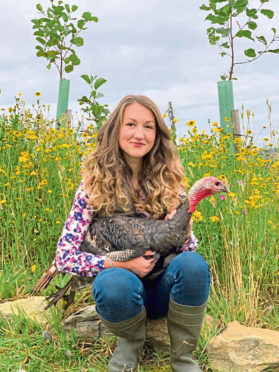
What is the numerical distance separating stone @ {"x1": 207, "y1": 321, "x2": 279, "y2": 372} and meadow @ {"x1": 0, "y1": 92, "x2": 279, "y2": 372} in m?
0.13

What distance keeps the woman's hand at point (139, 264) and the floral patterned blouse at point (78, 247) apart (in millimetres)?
76

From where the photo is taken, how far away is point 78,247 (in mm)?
2438

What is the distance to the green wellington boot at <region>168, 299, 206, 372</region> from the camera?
2.36m

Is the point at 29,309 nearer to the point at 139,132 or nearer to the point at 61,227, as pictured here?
the point at 61,227

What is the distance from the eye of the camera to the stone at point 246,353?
260 cm

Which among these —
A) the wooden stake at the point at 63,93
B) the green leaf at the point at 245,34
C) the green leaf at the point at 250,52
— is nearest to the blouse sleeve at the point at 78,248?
the wooden stake at the point at 63,93

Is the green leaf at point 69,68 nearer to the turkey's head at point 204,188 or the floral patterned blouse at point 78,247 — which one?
the floral patterned blouse at point 78,247

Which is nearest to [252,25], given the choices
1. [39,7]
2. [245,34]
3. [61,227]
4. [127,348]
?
[245,34]

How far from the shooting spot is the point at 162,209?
8.11 ft

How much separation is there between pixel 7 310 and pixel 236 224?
5.60ft

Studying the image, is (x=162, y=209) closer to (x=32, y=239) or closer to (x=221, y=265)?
(x=221, y=265)

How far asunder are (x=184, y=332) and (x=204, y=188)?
745 millimetres

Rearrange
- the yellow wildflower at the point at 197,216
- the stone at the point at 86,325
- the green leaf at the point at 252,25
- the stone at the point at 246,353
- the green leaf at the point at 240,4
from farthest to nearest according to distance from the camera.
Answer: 1. the green leaf at the point at 252,25
2. the green leaf at the point at 240,4
3. the yellow wildflower at the point at 197,216
4. the stone at the point at 86,325
5. the stone at the point at 246,353

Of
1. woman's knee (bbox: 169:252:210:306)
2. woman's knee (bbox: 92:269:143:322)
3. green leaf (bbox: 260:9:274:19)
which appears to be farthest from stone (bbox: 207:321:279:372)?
green leaf (bbox: 260:9:274:19)
